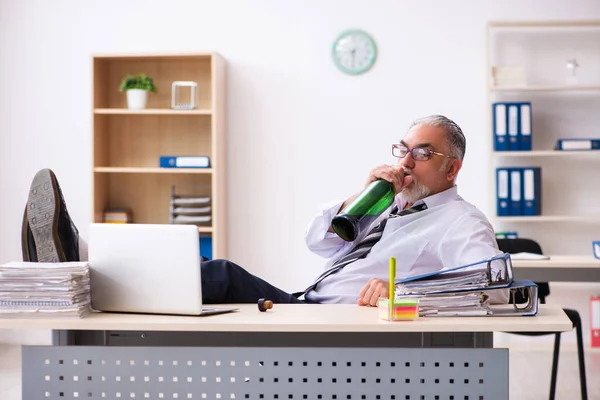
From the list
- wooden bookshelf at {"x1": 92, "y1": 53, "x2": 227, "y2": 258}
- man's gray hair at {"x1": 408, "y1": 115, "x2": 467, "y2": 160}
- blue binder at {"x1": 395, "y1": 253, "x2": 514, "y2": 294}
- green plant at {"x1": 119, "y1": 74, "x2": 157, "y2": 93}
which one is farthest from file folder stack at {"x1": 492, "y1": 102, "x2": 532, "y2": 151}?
blue binder at {"x1": 395, "y1": 253, "x2": 514, "y2": 294}

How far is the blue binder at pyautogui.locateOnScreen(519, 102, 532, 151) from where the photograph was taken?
450cm

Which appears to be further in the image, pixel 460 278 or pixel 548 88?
pixel 548 88

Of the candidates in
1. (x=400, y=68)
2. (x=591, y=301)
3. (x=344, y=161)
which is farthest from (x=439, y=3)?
(x=591, y=301)

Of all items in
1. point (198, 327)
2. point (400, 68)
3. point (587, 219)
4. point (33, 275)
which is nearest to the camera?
point (198, 327)

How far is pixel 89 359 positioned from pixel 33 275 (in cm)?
22

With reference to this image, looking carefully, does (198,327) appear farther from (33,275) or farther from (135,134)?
(135,134)

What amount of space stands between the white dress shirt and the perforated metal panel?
427mm

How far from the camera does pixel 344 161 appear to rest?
16.0ft

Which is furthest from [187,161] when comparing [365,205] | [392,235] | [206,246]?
[365,205]

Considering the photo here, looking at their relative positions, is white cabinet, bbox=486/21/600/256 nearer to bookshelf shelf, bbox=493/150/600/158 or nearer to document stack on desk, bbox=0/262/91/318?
bookshelf shelf, bbox=493/150/600/158

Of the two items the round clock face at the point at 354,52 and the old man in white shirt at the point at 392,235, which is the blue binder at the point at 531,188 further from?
the old man in white shirt at the point at 392,235

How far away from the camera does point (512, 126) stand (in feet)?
14.9

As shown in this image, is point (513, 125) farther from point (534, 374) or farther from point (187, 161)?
point (187, 161)

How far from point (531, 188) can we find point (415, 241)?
7.94 ft
